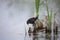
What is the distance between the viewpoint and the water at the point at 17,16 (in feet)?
6.00

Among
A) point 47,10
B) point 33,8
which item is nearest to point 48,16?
point 47,10

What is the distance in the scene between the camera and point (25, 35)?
72.1 inches

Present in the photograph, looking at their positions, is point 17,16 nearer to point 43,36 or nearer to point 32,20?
point 32,20

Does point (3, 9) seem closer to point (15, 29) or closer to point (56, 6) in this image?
point (15, 29)

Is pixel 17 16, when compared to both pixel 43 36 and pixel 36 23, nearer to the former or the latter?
pixel 36 23

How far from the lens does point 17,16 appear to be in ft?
6.06

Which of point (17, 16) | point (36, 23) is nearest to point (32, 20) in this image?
point (36, 23)

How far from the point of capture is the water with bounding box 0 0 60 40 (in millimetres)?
1829

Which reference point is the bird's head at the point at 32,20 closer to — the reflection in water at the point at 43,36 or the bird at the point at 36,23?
the bird at the point at 36,23

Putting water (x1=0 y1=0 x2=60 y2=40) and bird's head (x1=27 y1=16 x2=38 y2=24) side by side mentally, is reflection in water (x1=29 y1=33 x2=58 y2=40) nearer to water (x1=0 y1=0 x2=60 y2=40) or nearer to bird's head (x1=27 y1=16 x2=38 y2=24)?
water (x1=0 y1=0 x2=60 y2=40)

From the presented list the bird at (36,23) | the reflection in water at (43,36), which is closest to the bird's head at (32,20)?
the bird at (36,23)

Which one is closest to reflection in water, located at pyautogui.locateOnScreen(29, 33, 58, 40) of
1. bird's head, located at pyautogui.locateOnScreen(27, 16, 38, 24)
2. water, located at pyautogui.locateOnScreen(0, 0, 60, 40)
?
water, located at pyautogui.locateOnScreen(0, 0, 60, 40)

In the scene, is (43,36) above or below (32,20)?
below

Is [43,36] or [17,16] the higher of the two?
[17,16]
